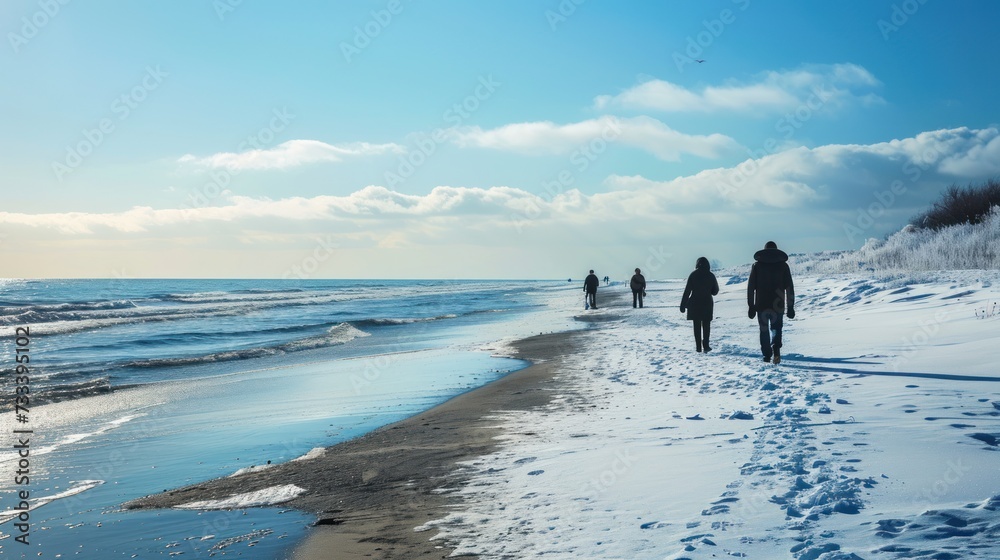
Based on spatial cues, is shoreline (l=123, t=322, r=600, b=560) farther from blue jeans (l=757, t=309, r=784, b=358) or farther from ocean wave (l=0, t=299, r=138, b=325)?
ocean wave (l=0, t=299, r=138, b=325)

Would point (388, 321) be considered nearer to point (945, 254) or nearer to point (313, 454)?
point (945, 254)

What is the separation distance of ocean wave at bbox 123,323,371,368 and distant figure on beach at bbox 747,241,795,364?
1571 centimetres

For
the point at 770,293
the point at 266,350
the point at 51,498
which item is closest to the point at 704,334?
the point at 770,293

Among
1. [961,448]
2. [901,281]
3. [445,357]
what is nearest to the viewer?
[961,448]

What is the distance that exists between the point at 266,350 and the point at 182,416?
1136cm

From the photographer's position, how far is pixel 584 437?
23.6ft

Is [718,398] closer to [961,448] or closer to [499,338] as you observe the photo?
[961,448]

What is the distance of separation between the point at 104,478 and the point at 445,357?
1143cm

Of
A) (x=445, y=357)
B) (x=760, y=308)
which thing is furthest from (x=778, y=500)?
(x=445, y=357)

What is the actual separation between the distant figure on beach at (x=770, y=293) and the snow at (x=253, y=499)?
8.38 meters

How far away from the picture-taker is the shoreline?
15.7 feet

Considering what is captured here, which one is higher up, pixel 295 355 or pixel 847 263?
pixel 847 263

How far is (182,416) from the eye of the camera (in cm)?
1103

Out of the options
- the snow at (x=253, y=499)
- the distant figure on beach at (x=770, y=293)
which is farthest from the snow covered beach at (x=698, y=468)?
the distant figure on beach at (x=770, y=293)
